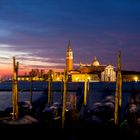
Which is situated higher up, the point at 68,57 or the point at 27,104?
the point at 68,57

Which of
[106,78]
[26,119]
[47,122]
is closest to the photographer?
[26,119]

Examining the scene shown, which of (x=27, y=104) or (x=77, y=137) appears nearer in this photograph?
(x=77, y=137)

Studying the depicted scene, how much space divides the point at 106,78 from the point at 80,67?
46.3 ft

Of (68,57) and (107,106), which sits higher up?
(68,57)

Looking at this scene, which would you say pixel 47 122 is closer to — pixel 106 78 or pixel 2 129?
pixel 2 129

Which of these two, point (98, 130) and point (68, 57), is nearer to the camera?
point (98, 130)

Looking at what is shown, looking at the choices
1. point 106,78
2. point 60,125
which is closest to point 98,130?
point 60,125

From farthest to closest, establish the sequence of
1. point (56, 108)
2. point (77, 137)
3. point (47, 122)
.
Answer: point (56, 108)
point (47, 122)
point (77, 137)

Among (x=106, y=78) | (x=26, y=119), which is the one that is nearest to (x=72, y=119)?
(x=26, y=119)

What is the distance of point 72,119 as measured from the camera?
89.3ft

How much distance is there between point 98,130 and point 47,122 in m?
4.00

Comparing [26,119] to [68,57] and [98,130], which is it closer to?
[98,130]

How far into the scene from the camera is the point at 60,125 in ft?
82.1

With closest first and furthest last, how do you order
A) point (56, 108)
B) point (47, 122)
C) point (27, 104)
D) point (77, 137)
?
point (77, 137) → point (47, 122) → point (56, 108) → point (27, 104)
